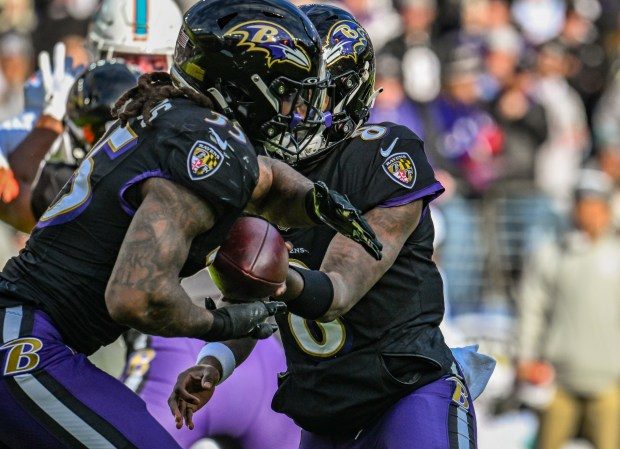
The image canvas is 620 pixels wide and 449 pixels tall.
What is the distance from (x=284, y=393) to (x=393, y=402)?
40 centimetres

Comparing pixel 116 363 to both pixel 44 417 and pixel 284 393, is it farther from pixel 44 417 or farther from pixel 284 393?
pixel 44 417

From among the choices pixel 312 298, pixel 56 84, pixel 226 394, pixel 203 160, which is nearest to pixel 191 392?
pixel 312 298

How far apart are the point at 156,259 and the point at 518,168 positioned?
836 cm

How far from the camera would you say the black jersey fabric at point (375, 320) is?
445 cm

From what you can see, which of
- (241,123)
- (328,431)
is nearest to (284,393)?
(328,431)

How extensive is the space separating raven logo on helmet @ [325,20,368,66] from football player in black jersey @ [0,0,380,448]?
0.53 metres

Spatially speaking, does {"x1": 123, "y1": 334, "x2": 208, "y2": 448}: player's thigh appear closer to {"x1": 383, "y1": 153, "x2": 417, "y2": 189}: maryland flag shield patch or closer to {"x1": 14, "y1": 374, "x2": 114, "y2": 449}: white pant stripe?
{"x1": 383, "y1": 153, "x2": 417, "y2": 189}: maryland flag shield patch

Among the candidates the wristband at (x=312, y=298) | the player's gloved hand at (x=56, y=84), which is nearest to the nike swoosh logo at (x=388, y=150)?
the wristband at (x=312, y=298)

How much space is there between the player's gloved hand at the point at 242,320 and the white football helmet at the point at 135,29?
10.1 feet

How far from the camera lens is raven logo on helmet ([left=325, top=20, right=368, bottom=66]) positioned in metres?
4.64

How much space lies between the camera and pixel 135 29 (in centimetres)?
693

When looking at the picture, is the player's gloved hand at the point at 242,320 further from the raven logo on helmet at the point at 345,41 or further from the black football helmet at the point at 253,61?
the raven logo on helmet at the point at 345,41

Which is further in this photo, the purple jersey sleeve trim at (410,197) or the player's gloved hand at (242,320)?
the purple jersey sleeve trim at (410,197)

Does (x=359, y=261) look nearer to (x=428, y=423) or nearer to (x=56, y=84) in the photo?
(x=428, y=423)
